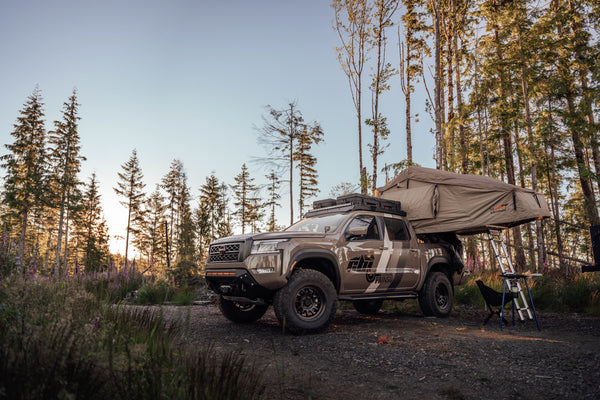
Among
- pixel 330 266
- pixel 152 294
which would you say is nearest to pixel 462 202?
pixel 330 266

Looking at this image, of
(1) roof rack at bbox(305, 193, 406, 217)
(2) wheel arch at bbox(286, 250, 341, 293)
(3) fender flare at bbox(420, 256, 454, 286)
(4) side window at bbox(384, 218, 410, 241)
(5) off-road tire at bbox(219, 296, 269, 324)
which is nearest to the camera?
(2) wheel arch at bbox(286, 250, 341, 293)

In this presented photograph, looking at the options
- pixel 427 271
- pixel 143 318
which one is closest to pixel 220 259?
pixel 143 318

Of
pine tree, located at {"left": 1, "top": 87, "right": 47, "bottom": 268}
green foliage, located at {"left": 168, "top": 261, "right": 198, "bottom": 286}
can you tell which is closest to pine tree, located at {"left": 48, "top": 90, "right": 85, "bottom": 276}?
pine tree, located at {"left": 1, "top": 87, "right": 47, "bottom": 268}

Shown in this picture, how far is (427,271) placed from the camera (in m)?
8.02

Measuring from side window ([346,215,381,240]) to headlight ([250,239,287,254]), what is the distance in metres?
1.48

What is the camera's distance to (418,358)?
15.0 feet

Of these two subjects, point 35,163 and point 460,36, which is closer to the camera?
point 460,36

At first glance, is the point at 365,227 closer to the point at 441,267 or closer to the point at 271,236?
the point at 271,236

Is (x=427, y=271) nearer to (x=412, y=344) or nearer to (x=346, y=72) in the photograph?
(x=412, y=344)

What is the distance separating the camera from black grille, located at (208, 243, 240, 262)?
6.09 m

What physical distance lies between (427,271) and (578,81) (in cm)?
1785

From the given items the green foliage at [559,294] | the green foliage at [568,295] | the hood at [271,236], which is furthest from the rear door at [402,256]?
the green foliage at [568,295]

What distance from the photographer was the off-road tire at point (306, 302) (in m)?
5.68

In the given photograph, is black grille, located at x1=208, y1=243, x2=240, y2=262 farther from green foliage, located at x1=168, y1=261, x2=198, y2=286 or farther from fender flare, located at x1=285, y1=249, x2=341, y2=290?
green foliage, located at x1=168, y1=261, x2=198, y2=286
